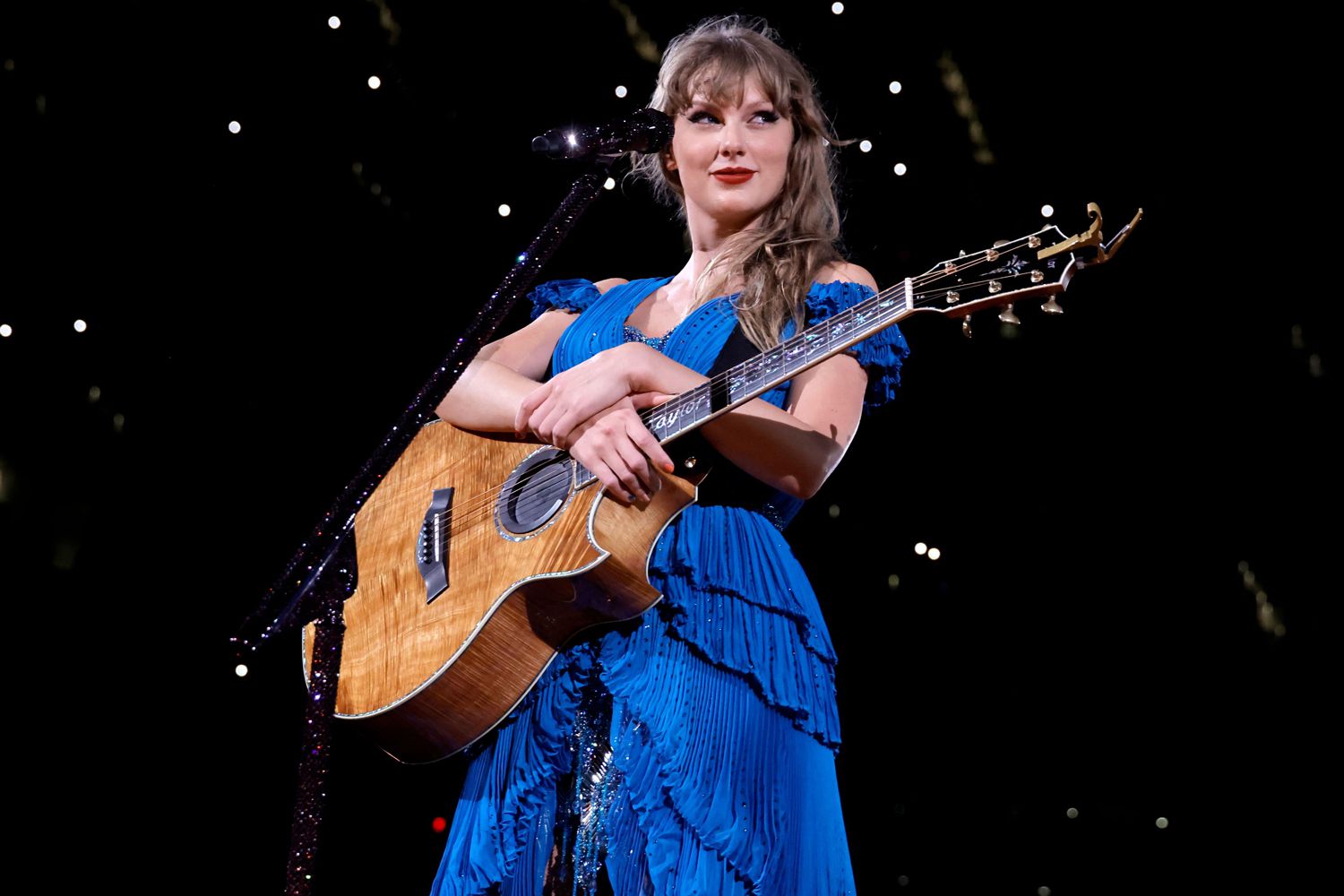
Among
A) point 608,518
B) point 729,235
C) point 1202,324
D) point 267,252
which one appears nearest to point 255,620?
point 608,518

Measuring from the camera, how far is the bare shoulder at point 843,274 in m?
1.89

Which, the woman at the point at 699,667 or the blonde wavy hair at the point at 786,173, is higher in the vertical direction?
the blonde wavy hair at the point at 786,173

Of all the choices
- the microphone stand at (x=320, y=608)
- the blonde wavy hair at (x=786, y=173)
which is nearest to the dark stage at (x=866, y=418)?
the blonde wavy hair at (x=786, y=173)

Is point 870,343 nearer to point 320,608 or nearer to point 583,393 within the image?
point 583,393

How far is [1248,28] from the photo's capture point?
102 inches

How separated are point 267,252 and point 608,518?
1679 mm

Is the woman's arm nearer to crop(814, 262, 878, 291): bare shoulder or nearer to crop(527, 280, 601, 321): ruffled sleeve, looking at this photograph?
crop(814, 262, 878, 291): bare shoulder

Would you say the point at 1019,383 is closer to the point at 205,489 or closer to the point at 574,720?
the point at 574,720

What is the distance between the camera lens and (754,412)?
1.67 meters

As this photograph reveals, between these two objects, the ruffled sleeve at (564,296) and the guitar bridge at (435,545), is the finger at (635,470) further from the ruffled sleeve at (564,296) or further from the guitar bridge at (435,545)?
the ruffled sleeve at (564,296)

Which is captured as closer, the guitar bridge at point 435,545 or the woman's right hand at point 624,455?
the woman's right hand at point 624,455

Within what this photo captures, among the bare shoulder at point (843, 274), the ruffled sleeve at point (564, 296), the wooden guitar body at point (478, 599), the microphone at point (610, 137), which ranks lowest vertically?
the wooden guitar body at point (478, 599)

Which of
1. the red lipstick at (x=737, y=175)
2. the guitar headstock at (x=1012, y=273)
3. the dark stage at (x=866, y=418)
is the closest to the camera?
the guitar headstock at (x=1012, y=273)

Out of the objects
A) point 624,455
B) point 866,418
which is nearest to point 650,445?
point 624,455
